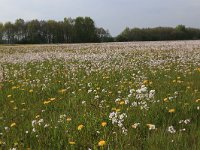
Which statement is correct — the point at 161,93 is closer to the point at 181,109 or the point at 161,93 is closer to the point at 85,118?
the point at 181,109

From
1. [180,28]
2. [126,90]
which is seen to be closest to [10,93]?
[126,90]

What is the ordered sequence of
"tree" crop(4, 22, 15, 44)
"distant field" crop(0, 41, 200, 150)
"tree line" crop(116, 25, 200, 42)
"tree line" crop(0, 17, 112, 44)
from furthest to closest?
"tree" crop(4, 22, 15, 44) < "tree line" crop(0, 17, 112, 44) < "tree line" crop(116, 25, 200, 42) < "distant field" crop(0, 41, 200, 150)

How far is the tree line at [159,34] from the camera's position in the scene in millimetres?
94750

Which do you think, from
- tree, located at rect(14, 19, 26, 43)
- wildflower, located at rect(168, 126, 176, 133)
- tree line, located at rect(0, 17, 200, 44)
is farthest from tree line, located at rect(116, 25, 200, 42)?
wildflower, located at rect(168, 126, 176, 133)

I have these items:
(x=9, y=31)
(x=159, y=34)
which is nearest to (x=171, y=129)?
(x=159, y=34)

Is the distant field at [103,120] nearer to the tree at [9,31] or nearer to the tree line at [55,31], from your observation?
the tree line at [55,31]

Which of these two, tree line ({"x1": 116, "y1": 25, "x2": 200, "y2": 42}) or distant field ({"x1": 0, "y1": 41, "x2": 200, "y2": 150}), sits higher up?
tree line ({"x1": 116, "y1": 25, "x2": 200, "y2": 42})

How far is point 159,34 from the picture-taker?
9806 cm

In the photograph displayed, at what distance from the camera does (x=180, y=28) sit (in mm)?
105812

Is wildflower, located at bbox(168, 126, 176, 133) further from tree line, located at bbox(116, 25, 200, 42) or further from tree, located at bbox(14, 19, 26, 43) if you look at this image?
tree, located at bbox(14, 19, 26, 43)

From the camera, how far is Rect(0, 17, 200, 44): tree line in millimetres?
96188

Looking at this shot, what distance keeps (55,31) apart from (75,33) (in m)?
5.56

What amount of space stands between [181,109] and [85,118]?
1.74 metres

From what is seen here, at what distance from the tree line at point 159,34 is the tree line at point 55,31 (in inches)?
199
